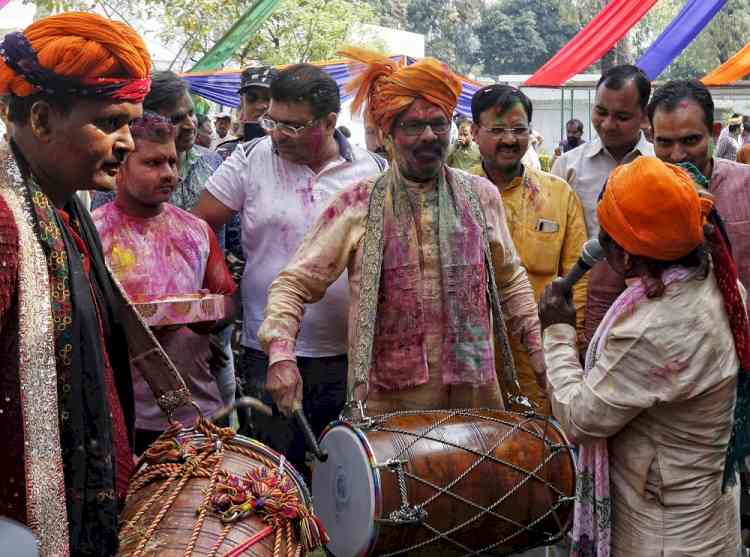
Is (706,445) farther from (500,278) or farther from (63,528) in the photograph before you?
(63,528)

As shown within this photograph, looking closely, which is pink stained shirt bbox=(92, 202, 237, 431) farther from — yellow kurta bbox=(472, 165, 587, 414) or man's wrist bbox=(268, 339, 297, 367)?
yellow kurta bbox=(472, 165, 587, 414)

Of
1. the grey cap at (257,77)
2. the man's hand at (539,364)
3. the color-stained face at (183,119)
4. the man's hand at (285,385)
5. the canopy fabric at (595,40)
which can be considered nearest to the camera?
the man's hand at (285,385)

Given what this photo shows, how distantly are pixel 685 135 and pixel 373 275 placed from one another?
1.61m

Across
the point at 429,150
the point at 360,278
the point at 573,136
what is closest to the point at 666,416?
the point at 360,278

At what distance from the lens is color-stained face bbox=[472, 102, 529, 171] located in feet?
15.8

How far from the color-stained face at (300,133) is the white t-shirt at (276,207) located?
7cm

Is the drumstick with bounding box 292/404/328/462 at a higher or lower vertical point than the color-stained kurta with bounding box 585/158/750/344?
lower

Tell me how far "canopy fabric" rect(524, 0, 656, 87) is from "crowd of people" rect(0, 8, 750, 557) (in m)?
9.85

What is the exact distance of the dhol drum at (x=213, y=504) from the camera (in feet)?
7.99

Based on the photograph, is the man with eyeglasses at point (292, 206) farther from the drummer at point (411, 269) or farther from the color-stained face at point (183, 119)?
the drummer at point (411, 269)

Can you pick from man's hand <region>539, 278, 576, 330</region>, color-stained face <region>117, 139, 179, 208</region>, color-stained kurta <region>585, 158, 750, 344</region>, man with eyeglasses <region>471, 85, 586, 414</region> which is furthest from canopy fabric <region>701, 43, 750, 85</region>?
man's hand <region>539, 278, 576, 330</region>

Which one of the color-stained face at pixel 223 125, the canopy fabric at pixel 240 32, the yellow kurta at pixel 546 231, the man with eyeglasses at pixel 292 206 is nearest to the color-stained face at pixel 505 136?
the yellow kurta at pixel 546 231

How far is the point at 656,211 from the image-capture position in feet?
9.31

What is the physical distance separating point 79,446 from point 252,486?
1.64 feet
